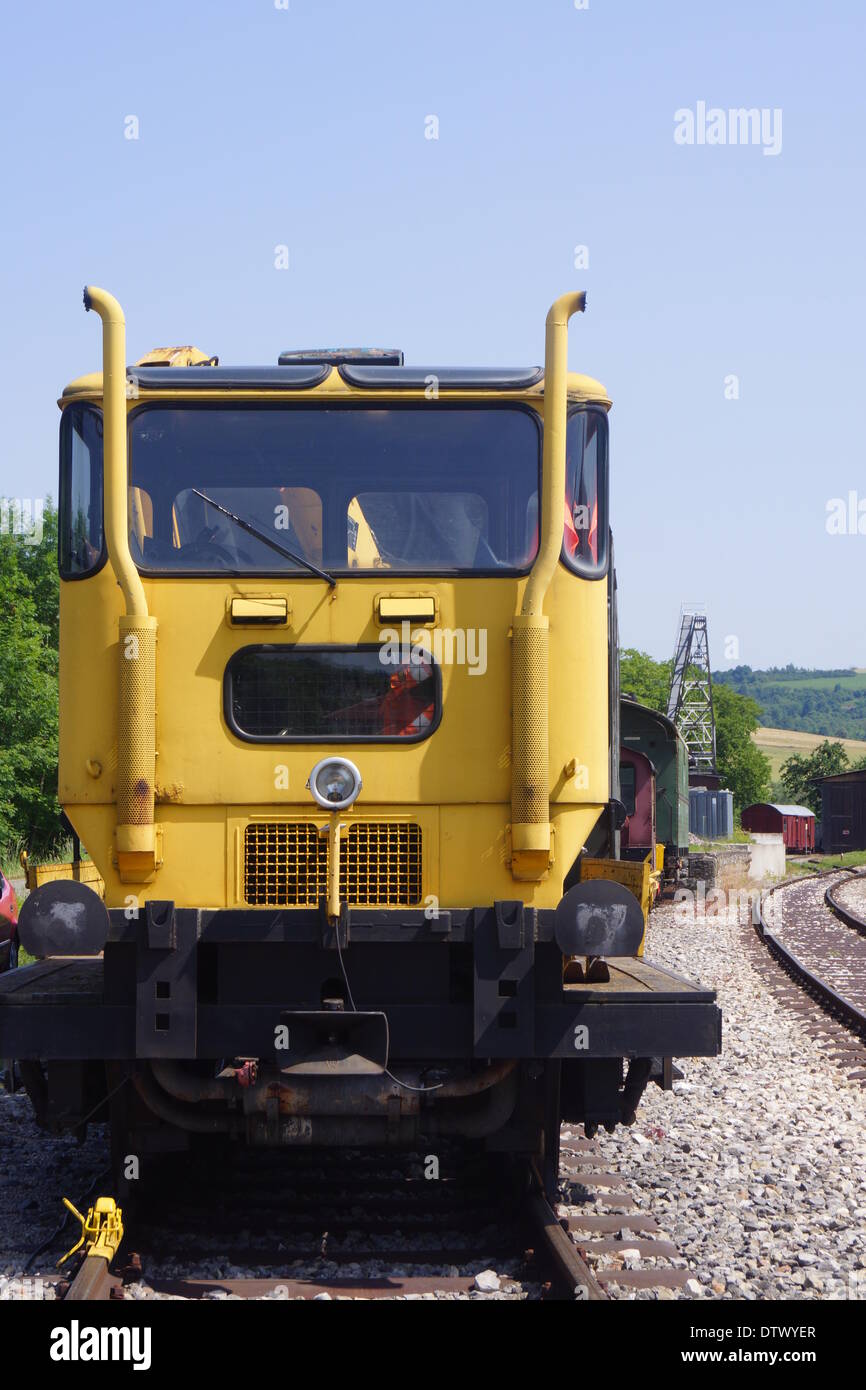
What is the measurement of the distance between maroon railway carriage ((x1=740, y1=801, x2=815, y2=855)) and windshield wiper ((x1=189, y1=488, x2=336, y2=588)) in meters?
64.2

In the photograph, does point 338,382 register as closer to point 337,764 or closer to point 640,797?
point 337,764

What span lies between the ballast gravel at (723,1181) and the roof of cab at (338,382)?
345cm

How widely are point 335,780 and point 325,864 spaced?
402mm

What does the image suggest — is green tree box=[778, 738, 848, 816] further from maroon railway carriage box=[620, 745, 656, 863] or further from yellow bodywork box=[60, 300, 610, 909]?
yellow bodywork box=[60, 300, 610, 909]

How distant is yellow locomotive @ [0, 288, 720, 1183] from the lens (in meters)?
5.55

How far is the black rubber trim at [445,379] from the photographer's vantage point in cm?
596

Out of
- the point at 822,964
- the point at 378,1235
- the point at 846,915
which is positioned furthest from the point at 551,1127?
the point at 846,915

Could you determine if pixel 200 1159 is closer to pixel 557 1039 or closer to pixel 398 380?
pixel 557 1039

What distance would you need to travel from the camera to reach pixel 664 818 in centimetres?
2803

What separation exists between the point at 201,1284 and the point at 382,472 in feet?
10.6

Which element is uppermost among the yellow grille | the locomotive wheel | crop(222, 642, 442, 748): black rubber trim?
crop(222, 642, 442, 748): black rubber trim

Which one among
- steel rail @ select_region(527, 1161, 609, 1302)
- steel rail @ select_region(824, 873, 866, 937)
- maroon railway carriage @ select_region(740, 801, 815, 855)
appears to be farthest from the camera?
maroon railway carriage @ select_region(740, 801, 815, 855)

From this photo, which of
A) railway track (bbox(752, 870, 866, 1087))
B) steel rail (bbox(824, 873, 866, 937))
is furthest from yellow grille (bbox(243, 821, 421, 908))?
steel rail (bbox(824, 873, 866, 937))

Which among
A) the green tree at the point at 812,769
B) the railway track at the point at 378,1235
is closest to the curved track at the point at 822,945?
the railway track at the point at 378,1235
